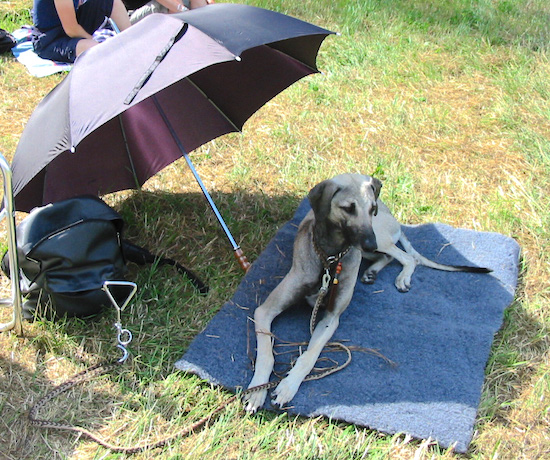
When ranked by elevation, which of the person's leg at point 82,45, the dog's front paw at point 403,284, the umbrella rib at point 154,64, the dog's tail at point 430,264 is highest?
the umbrella rib at point 154,64

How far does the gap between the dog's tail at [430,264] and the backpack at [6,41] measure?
6.21 metres

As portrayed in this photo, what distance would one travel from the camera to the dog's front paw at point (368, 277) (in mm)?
4566

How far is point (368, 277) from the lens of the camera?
4582 millimetres

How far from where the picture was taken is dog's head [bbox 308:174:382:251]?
372 cm

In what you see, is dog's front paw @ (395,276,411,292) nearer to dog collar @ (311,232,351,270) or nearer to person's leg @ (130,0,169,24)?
dog collar @ (311,232,351,270)

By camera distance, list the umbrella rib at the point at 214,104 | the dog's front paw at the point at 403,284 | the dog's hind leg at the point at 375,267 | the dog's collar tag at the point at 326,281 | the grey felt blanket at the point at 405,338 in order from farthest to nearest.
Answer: the umbrella rib at the point at 214,104, the dog's hind leg at the point at 375,267, the dog's front paw at the point at 403,284, the dog's collar tag at the point at 326,281, the grey felt blanket at the point at 405,338

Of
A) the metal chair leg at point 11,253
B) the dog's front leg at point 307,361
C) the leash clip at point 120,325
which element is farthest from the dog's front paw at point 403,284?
the metal chair leg at point 11,253

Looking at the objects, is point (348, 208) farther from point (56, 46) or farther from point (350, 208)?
point (56, 46)

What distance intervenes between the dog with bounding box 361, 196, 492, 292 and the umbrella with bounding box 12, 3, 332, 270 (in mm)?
1032

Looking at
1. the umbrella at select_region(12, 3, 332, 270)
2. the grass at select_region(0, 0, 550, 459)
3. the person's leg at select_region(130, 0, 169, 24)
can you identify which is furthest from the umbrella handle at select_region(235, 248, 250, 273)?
the person's leg at select_region(130, 0, 169, 24)

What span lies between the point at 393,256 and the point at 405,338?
0.82 m

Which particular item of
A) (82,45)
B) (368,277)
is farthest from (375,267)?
(82,45)

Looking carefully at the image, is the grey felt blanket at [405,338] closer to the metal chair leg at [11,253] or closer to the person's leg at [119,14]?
the metal chair leg at [11,253]

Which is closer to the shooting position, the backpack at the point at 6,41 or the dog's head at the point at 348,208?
the dog's head at the point at 348,208
